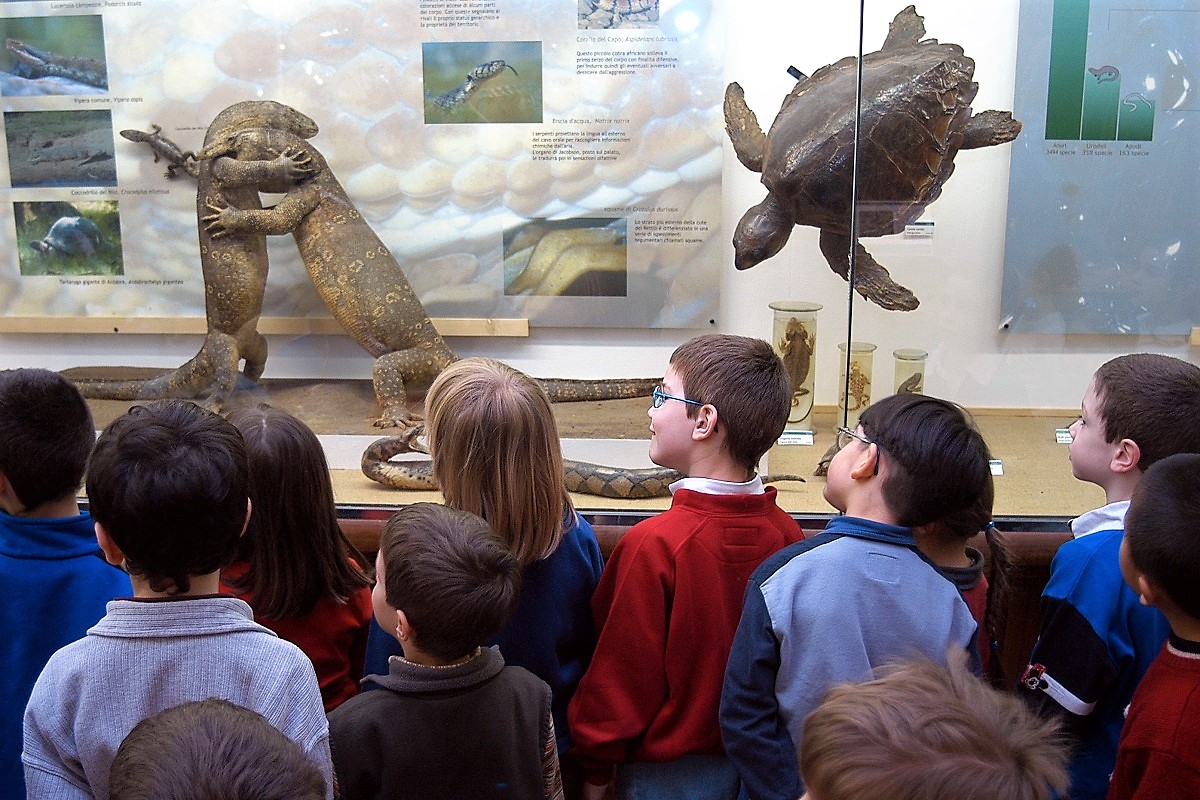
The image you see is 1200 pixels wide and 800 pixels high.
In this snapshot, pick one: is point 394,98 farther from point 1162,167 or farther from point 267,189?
point 1162,167

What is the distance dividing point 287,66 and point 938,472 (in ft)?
12.0

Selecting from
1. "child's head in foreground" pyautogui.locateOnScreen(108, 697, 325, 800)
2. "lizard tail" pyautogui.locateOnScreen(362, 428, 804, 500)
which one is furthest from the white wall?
"child's head in foreground" pyautogui.locateOnScreen(108, 697, 325, 800)

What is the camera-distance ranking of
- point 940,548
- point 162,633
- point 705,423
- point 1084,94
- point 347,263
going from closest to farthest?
point 162,633, point 940,548, point 705,423, point 1084,94, point 347,263

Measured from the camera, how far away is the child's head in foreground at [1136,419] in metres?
2.36

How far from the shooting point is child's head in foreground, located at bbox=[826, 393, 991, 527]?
205 centimetres

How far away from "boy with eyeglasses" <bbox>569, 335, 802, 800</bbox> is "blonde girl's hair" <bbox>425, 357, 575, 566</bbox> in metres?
0.19

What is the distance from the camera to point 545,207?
459 cm

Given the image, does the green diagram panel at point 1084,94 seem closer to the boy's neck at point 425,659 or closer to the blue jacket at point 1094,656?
the blue jacket at point 1094,656

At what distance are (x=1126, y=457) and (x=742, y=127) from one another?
2498 millimetres

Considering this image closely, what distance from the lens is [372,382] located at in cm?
464

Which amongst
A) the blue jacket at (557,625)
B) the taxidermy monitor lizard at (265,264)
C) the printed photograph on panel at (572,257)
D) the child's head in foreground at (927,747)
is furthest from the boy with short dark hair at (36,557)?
the printed photograph on panel at (572,257)

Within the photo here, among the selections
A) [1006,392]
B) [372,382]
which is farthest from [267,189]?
[1006,392]

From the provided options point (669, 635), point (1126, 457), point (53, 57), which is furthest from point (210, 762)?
point (53, 57)

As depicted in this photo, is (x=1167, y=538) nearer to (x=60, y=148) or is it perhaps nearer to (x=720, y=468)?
(x=720, y=468)
